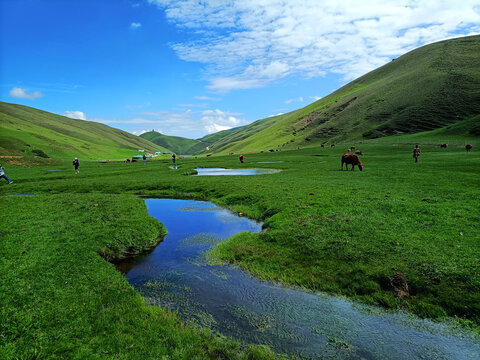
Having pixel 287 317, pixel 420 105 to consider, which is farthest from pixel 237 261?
pixel 420 105

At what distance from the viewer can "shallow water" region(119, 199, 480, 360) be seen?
9.12 meters

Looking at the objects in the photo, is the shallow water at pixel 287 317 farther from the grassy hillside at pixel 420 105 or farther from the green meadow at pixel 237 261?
the grassy hillside at pixel 420 105

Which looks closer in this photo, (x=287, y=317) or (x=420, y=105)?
(x=287, y=317)

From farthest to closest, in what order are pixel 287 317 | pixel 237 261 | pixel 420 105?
pixel 420 105, pixel 237 261, pixel 287 317

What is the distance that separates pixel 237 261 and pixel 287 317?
5679 mm

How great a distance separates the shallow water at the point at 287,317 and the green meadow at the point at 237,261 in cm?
78

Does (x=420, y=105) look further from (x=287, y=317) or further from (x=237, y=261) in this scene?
(x=287, y=317)

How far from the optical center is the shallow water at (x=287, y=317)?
9.12 metres

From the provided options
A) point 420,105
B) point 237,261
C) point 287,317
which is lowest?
point 287,317

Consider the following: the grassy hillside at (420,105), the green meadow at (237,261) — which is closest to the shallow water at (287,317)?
the green meadow at (237,261)

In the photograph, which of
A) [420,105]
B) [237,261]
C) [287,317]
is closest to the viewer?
[287,317]

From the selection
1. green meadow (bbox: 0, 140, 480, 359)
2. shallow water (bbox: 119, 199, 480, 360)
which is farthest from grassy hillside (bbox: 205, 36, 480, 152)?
shallow water (bbox: 119, 199, 480, 360)

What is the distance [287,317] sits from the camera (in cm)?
1082

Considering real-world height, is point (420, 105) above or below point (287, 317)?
above
